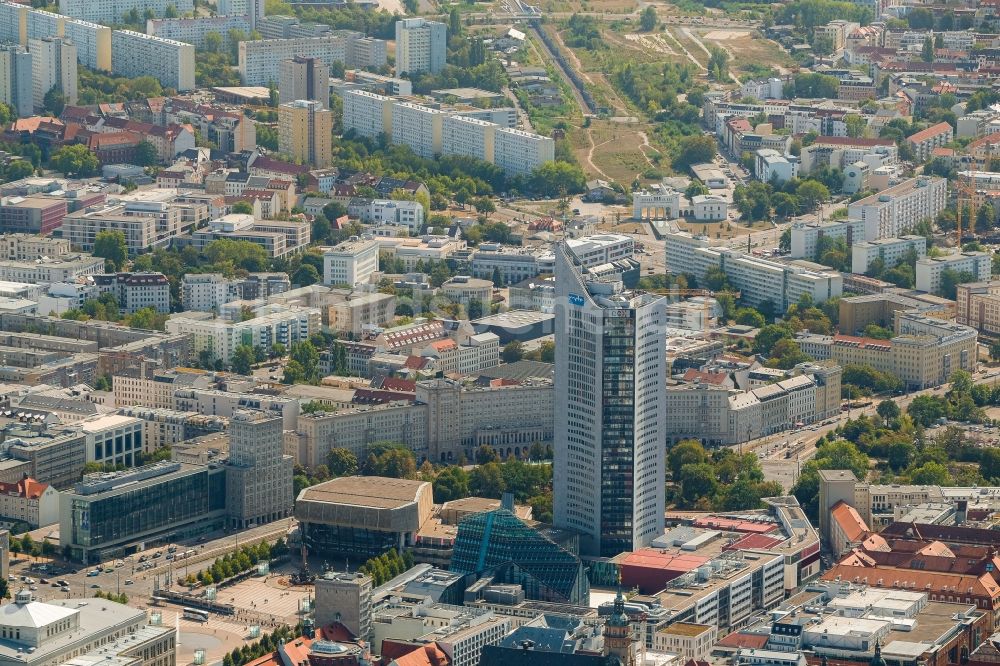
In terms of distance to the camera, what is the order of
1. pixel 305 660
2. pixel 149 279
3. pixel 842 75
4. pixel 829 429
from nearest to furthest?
pixel 305 660, pixel 829 429, pixel 149 279, pixel 842 75

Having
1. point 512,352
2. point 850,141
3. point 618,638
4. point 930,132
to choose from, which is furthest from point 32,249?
point 618,638

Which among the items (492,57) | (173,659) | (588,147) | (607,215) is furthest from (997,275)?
(173,659)

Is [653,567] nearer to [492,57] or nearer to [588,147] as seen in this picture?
[588,147]

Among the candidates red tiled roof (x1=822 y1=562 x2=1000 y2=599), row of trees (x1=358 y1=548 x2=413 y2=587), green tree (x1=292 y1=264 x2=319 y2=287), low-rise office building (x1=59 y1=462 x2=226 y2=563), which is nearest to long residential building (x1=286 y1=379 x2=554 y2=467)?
low-rise office building (x1=59 y1=462 x2=226 y2=563)

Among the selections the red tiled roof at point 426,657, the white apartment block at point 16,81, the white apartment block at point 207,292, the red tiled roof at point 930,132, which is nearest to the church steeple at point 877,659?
the red tiled roof at point 426,657

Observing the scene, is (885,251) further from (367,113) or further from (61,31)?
(61,31)

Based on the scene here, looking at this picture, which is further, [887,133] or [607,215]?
[887,133]
